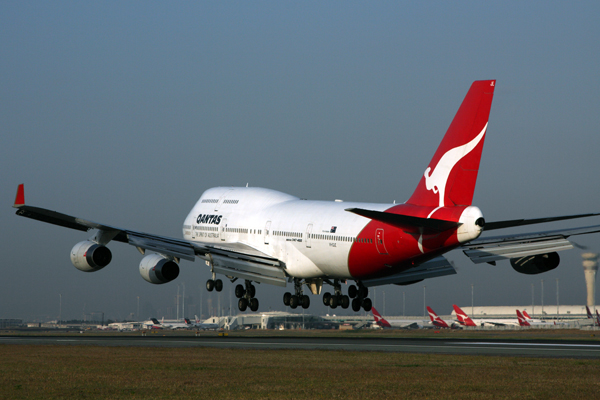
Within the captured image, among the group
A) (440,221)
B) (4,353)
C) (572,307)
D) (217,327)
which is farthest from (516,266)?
(572,307)

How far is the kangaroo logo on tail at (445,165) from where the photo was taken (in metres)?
32.6

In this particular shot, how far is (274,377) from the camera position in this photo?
2208cm

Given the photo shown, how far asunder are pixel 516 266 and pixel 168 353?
19849 millimetres

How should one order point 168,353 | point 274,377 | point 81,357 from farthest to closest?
point 168,353
point 81,357
point 274,377

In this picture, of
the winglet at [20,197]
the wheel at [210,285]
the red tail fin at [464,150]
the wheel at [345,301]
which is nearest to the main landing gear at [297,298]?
the wheel at [345,301]

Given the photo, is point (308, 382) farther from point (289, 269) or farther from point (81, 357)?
point (289, 269)

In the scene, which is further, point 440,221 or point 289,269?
point 289,269

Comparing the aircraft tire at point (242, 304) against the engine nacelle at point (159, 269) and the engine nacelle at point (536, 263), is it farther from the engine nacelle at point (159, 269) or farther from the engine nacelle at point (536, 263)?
the engine nacelle at point (536, 263)

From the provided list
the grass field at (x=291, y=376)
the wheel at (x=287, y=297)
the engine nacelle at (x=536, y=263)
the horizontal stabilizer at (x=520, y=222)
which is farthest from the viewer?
the wheel at (x=287, y=297)

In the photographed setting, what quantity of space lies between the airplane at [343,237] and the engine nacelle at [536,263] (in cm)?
5

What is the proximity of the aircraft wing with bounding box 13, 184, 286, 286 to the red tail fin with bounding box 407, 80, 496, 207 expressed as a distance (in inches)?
548

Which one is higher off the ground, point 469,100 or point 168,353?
point 469,100

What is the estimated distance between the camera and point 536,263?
40.2m

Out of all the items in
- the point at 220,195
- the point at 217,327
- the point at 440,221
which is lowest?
the point at 217,327
